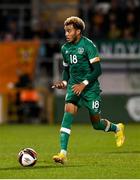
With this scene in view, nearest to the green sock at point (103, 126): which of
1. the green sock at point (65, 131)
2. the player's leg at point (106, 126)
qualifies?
the player's leg at point (106, 126)

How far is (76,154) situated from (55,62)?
11565mm

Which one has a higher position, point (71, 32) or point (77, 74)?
point (71, 32)

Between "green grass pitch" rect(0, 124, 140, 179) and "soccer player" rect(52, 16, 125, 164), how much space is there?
0.69m

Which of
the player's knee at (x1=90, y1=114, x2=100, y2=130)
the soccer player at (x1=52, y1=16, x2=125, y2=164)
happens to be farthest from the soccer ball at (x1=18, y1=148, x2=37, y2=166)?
the player's knee at (x1=90, y1=114, x2=100, y2=130)

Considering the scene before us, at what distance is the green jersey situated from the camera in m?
12.0

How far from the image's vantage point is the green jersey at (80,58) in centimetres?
1198

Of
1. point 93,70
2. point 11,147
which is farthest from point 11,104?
point 93,70

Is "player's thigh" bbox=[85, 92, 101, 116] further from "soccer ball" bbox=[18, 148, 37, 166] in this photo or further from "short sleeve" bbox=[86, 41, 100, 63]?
"soccer ball" bbox=[18, 148, 37, 166]

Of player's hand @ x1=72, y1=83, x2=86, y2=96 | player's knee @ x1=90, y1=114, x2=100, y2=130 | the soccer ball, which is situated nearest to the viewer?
the soccer ball

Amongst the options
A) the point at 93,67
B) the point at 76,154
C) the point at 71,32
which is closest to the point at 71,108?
the point at 93,67

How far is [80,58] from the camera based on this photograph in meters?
12.1

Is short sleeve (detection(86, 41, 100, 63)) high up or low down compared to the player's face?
down

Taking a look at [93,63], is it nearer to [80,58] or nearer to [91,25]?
[80,58]

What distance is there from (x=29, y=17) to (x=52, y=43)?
1.82 metres
